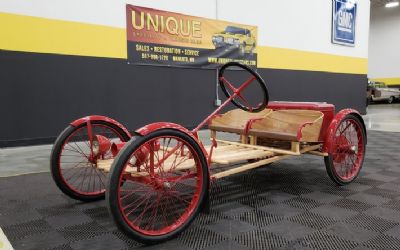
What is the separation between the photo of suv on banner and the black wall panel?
0.59 m

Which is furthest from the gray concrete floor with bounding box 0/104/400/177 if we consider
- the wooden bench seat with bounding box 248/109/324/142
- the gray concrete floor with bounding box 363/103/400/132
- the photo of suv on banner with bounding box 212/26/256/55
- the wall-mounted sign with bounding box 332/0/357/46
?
the wall-mounted sign with bounding box 332/0/357/46

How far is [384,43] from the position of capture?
53.9ft

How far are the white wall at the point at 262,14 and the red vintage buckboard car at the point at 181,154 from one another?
7.02 ft

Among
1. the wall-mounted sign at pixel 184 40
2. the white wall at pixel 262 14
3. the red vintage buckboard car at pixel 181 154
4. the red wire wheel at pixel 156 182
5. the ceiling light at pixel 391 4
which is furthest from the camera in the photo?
the ceiling light at pixel 391 4

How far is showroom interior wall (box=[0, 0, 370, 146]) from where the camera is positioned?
14.0 ft

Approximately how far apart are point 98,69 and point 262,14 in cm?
355

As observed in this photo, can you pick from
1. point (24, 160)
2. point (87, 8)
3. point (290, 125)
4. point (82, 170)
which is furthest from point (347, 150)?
point (87, 8)

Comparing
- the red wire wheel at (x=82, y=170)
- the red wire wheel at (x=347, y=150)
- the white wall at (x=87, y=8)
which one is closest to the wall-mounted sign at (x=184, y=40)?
the white wall at (x=87, y=8)

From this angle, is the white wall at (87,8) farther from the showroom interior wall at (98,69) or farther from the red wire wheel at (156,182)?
the red wire wheel at (156,182)

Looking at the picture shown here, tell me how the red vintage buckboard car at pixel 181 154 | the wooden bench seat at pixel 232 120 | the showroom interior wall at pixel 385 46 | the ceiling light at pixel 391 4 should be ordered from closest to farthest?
the red vintage buckboard car at pixel 181 154
the wooden bench seat at pixel 232 120
the ceiling light at pixel 391 4
the showroom interior wall at pixel 385 46

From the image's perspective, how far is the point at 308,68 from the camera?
7.69 m

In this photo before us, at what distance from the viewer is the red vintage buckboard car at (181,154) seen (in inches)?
67.6

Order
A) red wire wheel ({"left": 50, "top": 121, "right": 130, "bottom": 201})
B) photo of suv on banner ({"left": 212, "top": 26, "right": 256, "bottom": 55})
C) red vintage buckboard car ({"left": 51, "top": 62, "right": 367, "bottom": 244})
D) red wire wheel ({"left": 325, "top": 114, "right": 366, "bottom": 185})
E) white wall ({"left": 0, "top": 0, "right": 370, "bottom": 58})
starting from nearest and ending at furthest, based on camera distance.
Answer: red vintage buckboard car ({"left": 51, "top": 62, "right": 367, "bottom": 244})
red wire wheel ({"left": 50, "top": 121, "right": 130, "bottom": 201})
red wire wheel ({"left": 325, "top": 114, "right": 366, "bottom": 185})
white wall ({"left": 0, "top": 0, "right": 370, "bottom": 58})
photo of suv on banner ({"left": 212, "top": 26, "right": 256, "bottom": 55})

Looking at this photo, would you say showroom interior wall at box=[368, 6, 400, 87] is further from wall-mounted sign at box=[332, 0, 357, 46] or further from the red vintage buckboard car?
the red vintage buckboard car
